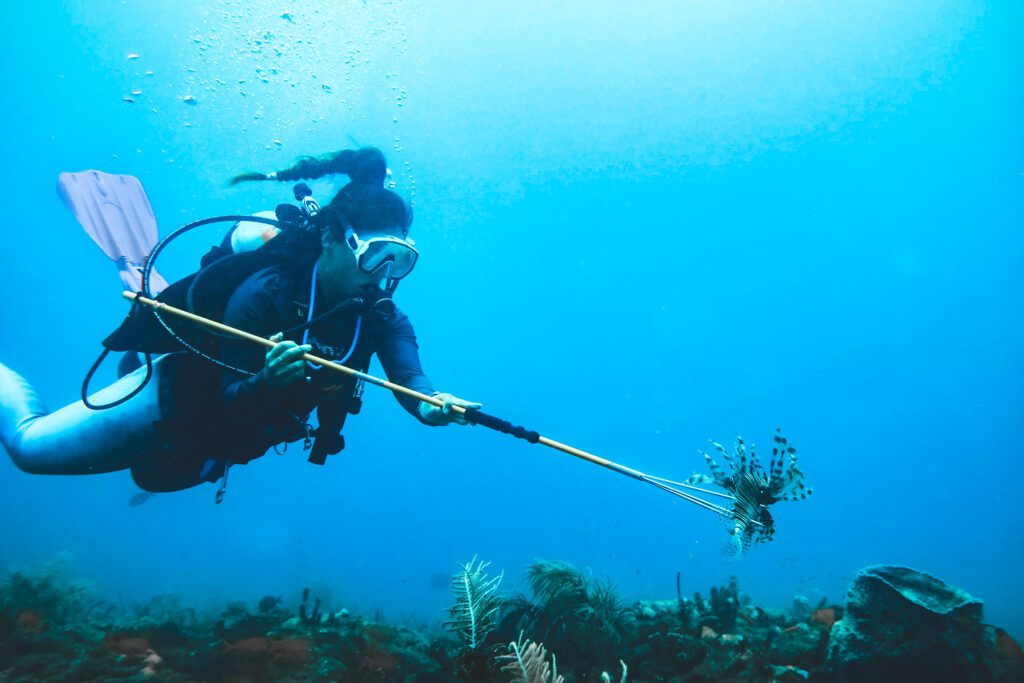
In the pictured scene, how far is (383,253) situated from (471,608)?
134 inches

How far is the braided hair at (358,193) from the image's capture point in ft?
13.7

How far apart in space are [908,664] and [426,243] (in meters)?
36.4

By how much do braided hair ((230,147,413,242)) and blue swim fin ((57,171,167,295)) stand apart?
2001 mm

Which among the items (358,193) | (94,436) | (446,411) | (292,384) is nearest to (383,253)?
(358,193)

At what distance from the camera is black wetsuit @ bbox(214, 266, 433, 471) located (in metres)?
3.49

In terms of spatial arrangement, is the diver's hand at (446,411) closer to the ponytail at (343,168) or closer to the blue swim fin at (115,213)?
the ponytail at (343,168)

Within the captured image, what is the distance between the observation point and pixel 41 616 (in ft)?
21.7

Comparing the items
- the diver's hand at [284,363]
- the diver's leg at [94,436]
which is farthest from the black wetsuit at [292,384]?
the diver's leg at [94,436]

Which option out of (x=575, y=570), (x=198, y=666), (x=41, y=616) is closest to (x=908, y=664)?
(x=575, y=570)

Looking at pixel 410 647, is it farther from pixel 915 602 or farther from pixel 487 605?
Answer: pixel 915 602

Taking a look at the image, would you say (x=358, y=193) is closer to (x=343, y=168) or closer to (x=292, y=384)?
(x=343, y=168)

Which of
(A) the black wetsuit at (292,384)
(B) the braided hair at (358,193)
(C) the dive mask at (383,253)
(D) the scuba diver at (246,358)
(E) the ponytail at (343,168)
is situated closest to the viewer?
(A) the black wetsuit at (292,384)

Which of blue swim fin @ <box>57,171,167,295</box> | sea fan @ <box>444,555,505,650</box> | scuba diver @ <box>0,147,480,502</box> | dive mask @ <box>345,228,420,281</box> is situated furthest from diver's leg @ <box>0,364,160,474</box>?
sea fan @ <box>444,555,505,650</box>

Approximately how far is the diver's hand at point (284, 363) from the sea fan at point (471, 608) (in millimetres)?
2687
